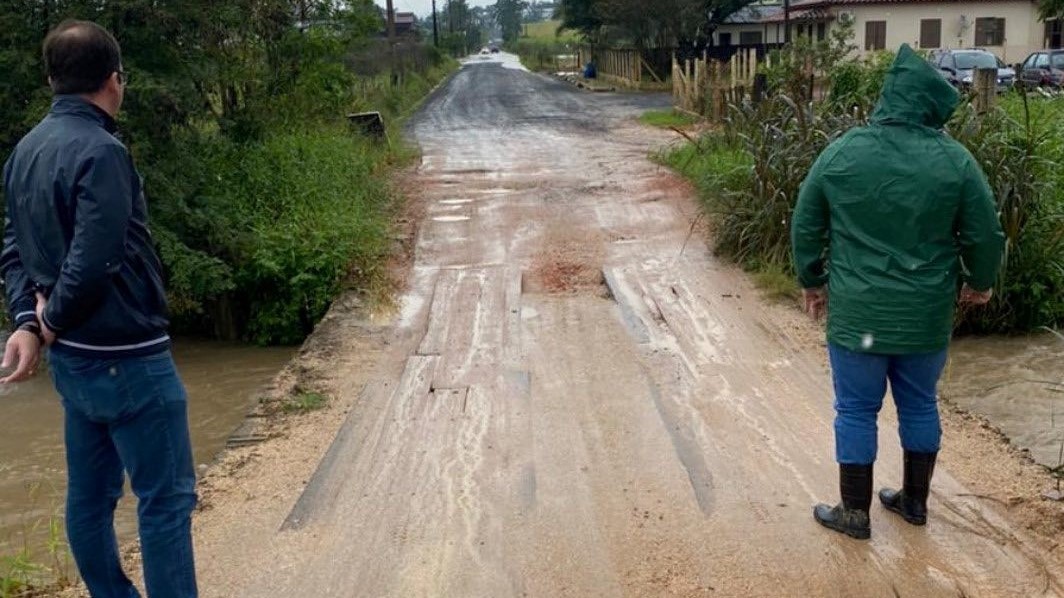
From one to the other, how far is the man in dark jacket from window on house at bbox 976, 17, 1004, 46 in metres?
41.6

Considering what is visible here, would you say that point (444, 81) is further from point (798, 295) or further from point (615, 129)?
point (798, 295)

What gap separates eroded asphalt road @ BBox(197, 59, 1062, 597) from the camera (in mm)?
3867

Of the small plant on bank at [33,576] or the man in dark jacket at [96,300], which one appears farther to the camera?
the small plant on bank at [33,576]

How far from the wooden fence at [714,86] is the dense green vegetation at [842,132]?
3.92 m

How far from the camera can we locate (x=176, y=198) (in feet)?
31.6

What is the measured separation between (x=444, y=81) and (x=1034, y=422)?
4930cm

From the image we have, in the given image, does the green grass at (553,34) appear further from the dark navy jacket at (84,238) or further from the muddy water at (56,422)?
the dark navy jacket at (84,238)

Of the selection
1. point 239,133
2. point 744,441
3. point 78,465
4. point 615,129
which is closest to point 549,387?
point 744,441

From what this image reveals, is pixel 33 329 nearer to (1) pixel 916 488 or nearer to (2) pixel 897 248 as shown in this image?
(2) pixel 897 248

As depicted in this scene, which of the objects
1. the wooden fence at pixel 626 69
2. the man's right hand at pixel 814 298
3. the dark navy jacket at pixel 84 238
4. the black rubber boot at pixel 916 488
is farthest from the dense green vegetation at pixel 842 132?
the wooden fence at pixel 626 69

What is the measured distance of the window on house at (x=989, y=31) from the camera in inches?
1550

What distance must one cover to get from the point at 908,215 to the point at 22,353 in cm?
291

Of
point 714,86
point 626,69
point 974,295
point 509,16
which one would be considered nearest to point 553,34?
point 509,16

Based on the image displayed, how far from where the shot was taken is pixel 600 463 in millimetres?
4992
